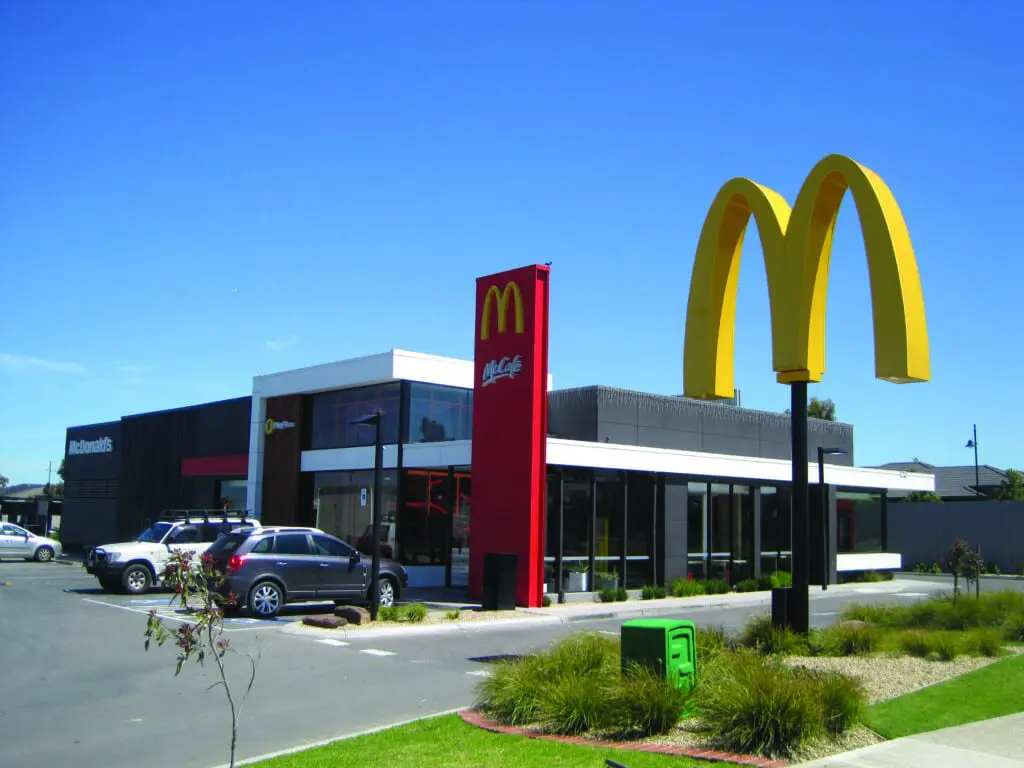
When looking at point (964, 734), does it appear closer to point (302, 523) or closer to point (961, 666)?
point (961, 666)

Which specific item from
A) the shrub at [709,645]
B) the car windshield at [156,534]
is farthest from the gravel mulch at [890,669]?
the car windshield at [156,534]

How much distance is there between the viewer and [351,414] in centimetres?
2828

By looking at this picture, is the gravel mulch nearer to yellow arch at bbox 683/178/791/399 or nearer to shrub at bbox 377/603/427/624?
yellow arch at bbox 683/178/791/399

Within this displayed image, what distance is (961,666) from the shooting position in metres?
12.0

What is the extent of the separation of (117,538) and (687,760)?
115 feet

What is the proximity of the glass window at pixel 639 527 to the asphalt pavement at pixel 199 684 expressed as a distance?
15.0ft

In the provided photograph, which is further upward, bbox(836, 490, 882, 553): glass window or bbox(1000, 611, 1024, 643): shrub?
bbox(836, 490, 882, 553): glass window

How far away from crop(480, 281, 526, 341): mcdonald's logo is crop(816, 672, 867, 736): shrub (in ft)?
48.3

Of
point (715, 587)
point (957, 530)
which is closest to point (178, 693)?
point (715, 587)

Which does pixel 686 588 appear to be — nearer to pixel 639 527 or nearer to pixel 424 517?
pixel 639 527

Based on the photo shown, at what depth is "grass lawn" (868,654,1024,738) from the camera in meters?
8.78

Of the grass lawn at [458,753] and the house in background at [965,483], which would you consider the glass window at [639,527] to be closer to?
the grass lawn at [458,753]

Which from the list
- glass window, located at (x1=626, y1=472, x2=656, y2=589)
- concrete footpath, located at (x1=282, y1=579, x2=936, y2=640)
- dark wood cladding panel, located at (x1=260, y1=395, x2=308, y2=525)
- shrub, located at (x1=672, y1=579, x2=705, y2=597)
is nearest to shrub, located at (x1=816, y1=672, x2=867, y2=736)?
concrete footpath, located at (x1=282, y1=579, x2=936, y2=640)

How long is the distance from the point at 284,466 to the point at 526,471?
1102cm
